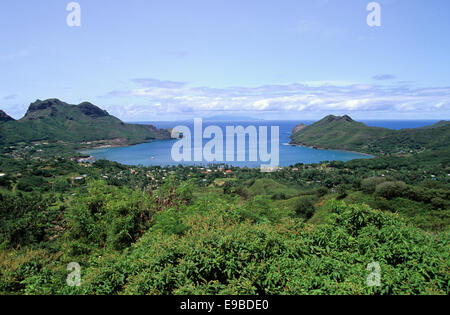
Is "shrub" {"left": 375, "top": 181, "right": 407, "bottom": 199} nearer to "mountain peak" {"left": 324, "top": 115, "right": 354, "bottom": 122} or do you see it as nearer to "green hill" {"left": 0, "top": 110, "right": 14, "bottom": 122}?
"mountain peak" {"left": 324, "top": 115, "right": 354, "bottom": 122}

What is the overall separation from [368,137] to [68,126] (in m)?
125

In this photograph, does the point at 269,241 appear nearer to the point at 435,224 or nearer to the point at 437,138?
the point at 435,224

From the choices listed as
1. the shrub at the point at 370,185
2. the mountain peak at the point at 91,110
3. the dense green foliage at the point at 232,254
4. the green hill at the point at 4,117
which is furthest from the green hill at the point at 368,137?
the green hill at the point at 4,117

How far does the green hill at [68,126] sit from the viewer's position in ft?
310

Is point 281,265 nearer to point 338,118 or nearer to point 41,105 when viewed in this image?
point 338,118

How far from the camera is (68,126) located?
11581 cm

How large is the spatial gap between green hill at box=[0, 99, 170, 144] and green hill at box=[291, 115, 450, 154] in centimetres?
7404

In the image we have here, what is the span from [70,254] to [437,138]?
99908 mm

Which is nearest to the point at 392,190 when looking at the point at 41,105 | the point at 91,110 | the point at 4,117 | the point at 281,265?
the point at 281,265

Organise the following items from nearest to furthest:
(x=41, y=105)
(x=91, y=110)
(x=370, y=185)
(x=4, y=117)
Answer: (x=370, y=185) → (x=4, y=117) → (x=41, y=105) → (x=91, y=110)

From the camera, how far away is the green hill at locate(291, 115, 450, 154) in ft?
260

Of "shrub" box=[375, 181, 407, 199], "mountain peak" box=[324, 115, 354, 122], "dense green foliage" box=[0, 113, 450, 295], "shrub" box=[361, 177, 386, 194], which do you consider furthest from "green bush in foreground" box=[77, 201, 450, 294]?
"mountain peak" box=[324, 115, 354, 122]

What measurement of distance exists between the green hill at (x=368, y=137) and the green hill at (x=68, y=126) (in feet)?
243
